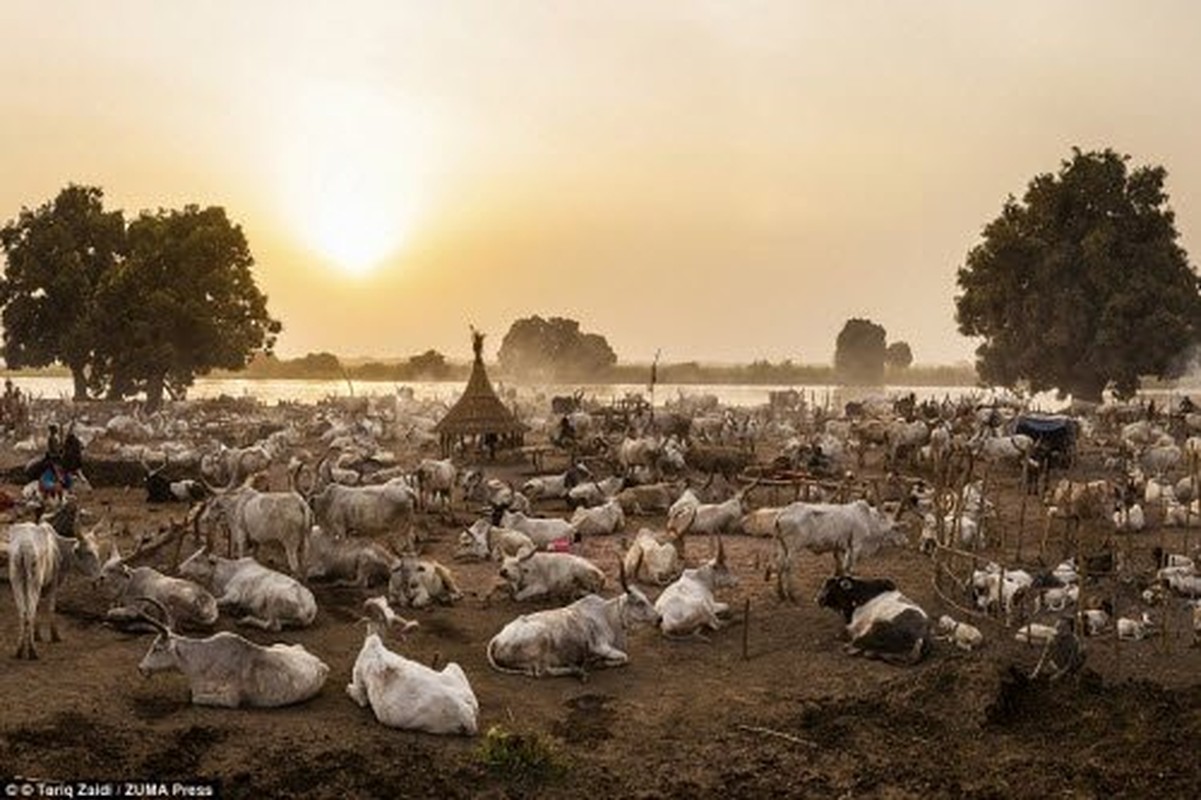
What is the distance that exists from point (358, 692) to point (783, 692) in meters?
4.64

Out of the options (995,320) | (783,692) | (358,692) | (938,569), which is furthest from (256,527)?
(995,320)

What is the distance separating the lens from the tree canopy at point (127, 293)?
2089 inches

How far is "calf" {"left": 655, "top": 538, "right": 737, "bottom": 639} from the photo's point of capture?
45.0ft

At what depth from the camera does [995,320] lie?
55406 millimetres

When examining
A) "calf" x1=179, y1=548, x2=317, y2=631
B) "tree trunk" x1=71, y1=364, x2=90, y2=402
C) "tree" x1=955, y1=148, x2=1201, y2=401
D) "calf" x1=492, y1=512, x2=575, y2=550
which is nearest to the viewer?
"calf" x1=179, y1=548, x2=317, y2=631

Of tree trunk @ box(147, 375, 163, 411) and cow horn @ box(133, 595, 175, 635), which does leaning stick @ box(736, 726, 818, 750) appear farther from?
tree trunk @ box(147, 375, 163, 411)

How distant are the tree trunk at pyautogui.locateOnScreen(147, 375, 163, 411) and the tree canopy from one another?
0.06 m

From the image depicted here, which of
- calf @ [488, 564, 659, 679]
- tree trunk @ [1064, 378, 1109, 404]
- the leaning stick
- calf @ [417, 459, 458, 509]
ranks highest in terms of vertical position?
tree trunk @ [1064, 378, 1109, 404]

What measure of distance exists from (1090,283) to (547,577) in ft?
142

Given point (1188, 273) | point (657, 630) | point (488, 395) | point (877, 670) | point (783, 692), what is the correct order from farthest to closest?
point (1188, 273) < point (488, 395) < point (657, 630) < point (877, 670) < point (783, 692)

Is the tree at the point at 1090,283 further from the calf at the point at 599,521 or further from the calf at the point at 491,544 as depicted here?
the calf at the point at 491,544

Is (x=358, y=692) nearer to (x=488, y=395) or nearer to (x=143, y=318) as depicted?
(x=488, y=395)

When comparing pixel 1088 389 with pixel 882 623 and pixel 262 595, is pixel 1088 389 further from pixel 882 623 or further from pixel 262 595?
pixel 262 595

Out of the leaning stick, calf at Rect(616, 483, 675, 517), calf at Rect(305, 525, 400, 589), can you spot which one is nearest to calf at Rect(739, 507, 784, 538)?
calf at Rect(616, 483, 675, 517)
